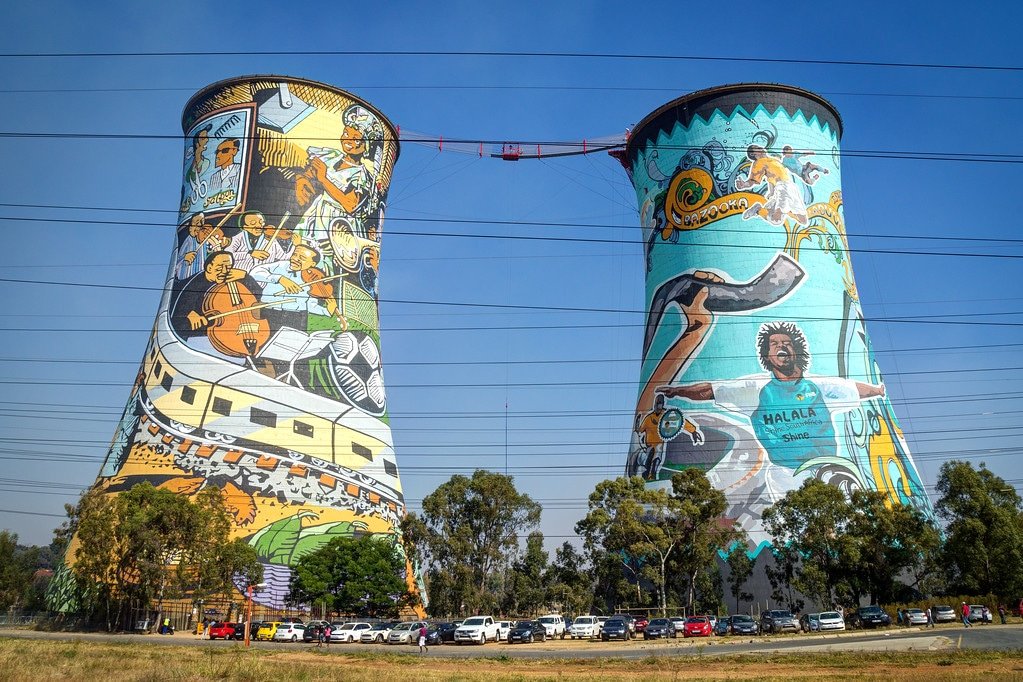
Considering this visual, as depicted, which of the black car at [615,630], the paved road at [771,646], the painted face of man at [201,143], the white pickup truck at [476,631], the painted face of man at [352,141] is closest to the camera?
the paved road at [771,646]

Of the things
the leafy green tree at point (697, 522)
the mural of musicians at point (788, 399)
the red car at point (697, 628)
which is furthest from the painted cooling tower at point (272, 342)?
the mural of musicians at point (788, 399)

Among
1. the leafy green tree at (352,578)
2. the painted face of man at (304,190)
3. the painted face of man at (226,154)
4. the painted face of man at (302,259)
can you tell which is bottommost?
the leafy green tree at (352,578)

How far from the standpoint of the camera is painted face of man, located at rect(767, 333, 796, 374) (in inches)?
1650

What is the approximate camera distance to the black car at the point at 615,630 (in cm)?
3002

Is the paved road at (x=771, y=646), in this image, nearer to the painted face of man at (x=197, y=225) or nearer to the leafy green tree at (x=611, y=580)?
the leafy green tree at (x=611, y=580)

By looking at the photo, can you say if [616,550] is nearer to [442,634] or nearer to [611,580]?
[611,580]

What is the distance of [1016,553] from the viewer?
125ft

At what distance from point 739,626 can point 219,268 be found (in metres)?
30.0

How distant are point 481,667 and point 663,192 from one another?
34.3 meters

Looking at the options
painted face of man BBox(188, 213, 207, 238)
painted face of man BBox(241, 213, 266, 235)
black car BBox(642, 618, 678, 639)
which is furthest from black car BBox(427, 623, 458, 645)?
painted face of man BBox(188, 213, 207, 238)

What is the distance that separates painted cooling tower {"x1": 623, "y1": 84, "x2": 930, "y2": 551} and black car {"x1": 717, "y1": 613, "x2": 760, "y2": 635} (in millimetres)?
9522

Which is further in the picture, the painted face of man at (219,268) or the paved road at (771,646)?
the painted face of man at (219,268)

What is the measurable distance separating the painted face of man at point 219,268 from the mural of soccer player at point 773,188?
2784 cm

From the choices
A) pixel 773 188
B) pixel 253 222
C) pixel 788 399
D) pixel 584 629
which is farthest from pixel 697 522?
pixel 253 222
